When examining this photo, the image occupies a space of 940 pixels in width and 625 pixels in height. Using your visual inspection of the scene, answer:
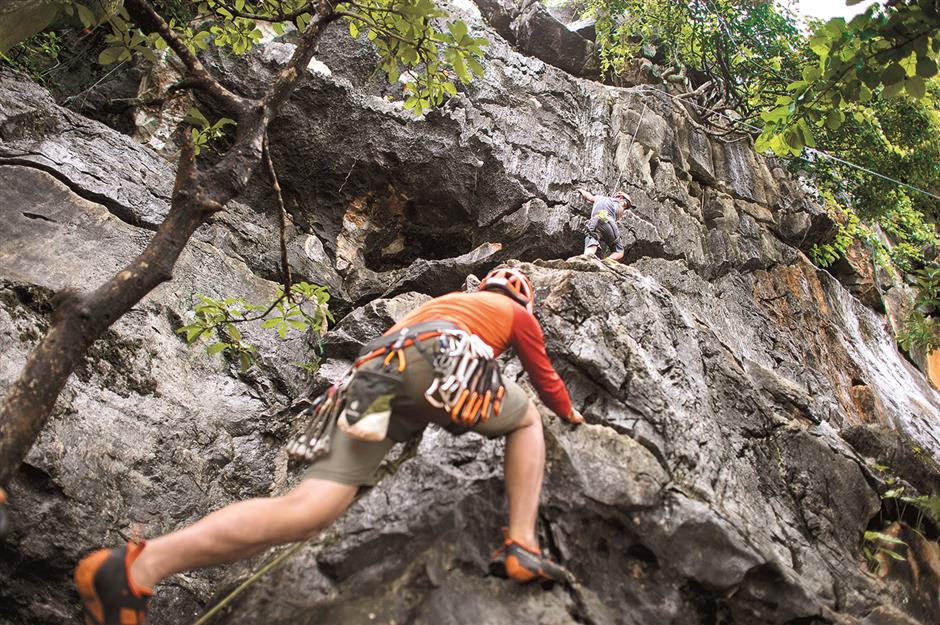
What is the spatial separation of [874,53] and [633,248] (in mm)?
5209

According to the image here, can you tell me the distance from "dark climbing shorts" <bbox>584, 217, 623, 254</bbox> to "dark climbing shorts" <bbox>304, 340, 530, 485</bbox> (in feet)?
18.4

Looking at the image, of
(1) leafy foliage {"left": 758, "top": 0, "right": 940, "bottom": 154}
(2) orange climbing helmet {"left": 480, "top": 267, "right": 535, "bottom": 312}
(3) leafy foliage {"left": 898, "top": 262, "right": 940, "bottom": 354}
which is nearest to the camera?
(2) orange climbing helmet {"left": 480, "top": 267, "right": 535, "bottom": 312}

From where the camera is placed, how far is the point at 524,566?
118 inches

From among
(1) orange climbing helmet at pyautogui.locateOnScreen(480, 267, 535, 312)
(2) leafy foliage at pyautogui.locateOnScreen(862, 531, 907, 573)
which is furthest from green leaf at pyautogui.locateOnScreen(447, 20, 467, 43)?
(2) leafy foliage at pyautogui.locateOnScreen(862, 531, 907, 573)

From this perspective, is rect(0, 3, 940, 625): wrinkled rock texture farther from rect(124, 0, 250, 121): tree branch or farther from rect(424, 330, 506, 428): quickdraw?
rect(124, 0, 250, 121): tree branch

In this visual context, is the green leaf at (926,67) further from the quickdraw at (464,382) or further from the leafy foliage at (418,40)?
the quickdraw at (464,382)

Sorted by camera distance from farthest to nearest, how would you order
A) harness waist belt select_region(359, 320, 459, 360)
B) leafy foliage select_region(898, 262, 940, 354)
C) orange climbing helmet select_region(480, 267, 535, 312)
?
1. leafy foliage select_region(898, 262, 940, 354)
2. orange climbing helmet select_region(480, 267, 535, 312)
3. harness waist belt select_region(359, 320, 459, 360)

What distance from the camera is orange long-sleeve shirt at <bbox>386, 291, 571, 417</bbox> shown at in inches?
135

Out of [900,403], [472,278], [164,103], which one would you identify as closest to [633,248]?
[472,278]

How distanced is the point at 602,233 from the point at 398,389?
618 cm

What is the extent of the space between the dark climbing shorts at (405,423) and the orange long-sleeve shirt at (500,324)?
0.31m

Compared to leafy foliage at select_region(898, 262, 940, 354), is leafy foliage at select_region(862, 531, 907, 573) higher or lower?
lower

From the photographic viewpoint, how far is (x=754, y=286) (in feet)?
32.3

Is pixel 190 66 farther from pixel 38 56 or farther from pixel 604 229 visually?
pixel 604 229
